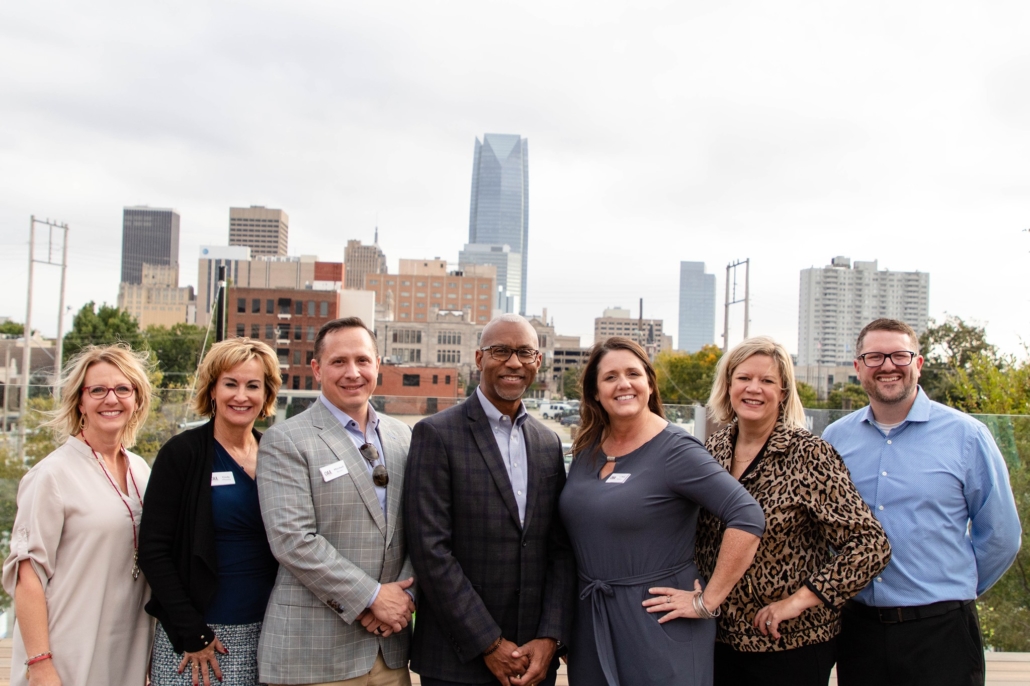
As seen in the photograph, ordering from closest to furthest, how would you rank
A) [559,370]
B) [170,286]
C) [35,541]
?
[35,541], [559,370], [170,286]

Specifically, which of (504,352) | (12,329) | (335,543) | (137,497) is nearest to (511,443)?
(504,352)

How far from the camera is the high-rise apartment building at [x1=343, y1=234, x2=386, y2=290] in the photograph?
165m

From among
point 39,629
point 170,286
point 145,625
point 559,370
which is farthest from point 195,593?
point 170,286

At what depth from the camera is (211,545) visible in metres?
2.76

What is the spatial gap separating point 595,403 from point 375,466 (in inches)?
35.4

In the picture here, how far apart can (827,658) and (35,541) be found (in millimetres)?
2925

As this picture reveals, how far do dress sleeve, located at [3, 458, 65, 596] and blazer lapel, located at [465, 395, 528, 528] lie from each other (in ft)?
5.06

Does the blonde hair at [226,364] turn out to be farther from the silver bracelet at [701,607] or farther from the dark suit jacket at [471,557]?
the silver bracelet at [701,607]

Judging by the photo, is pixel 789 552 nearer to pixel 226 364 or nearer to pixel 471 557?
pixel 471 557

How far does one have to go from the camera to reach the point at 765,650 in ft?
9.08

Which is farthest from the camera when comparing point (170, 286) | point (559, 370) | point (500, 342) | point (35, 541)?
point (170, 286)

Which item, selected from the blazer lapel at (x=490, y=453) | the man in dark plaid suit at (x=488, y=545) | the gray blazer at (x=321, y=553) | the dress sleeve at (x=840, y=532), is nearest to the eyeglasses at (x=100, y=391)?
the gray blazer at (x=321, y=553)

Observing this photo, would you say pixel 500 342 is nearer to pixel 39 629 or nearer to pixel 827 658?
pixel 827 658

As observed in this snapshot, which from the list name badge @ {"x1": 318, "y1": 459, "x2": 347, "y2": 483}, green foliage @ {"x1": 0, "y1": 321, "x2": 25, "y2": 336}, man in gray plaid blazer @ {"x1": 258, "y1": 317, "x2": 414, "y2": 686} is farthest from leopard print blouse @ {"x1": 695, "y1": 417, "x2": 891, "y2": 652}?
green foliage @ {"x1": 0, "y1": 321, "x2": 25, "y2": 336}
